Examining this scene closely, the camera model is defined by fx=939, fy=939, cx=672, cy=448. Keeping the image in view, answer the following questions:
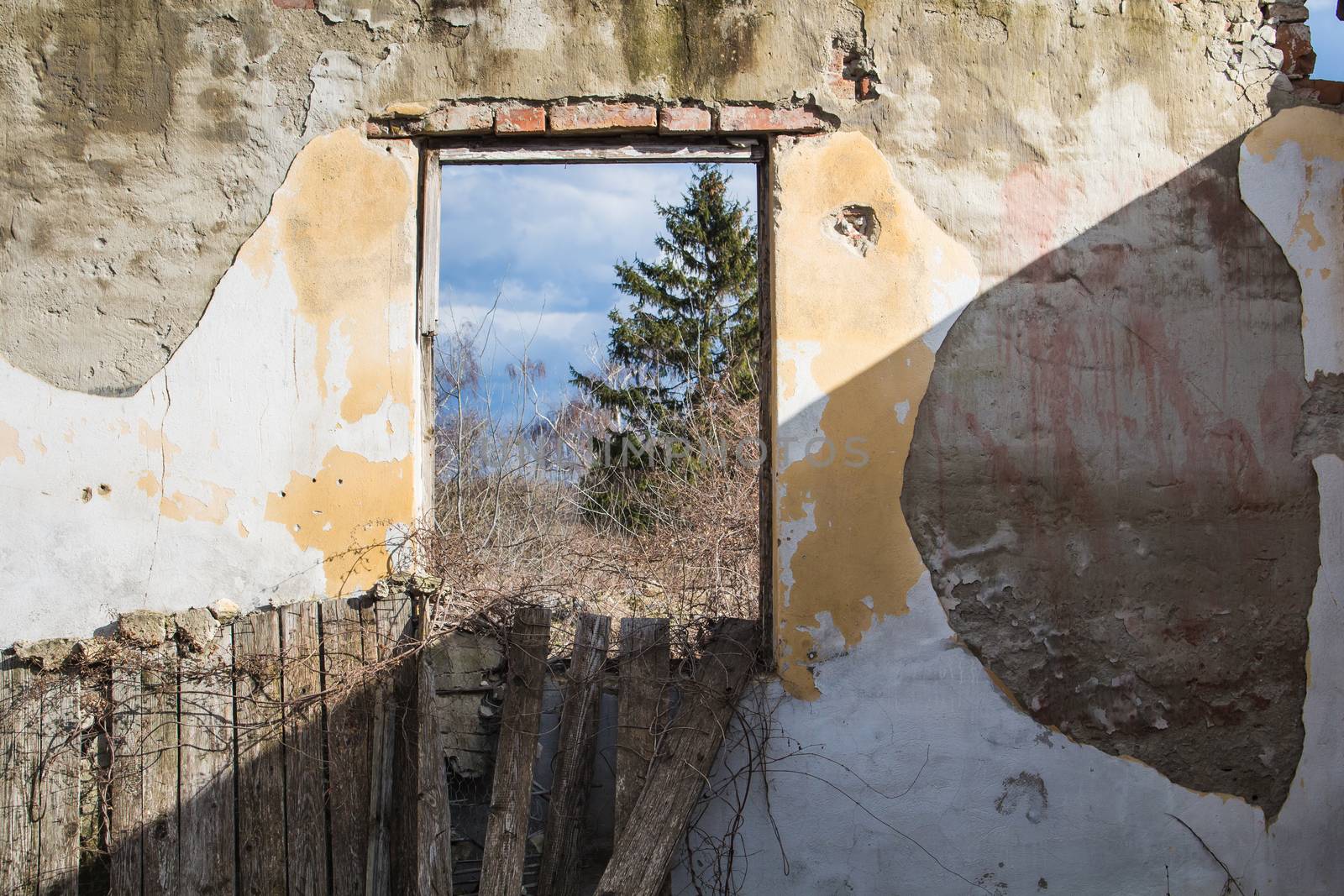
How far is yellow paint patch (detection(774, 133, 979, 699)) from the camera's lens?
3217mm

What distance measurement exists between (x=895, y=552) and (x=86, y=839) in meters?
2.83

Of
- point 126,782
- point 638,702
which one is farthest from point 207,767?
point 638,702

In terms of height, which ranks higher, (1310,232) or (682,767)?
(1310,232)

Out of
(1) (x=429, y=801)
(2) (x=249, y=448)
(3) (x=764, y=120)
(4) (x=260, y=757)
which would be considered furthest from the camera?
(3) (x=764, y=120)

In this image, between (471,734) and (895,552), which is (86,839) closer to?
(471,734)

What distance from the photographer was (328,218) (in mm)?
3264

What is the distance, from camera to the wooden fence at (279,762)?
3.02 meters

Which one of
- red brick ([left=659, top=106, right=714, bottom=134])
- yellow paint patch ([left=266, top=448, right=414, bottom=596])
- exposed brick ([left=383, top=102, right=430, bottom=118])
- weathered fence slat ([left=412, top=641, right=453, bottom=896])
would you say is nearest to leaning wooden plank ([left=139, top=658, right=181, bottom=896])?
yellow paint patch ([left=266, top=448, right=414, bottom=596])

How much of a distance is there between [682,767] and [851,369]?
1454 mm

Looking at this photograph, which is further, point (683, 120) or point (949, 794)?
point (683, 120)

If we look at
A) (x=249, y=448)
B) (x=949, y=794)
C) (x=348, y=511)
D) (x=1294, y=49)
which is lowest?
(x=949, y=794)

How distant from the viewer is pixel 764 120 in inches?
131

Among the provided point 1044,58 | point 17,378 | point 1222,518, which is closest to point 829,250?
point 1044,58

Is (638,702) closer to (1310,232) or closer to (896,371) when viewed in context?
(896,371)
